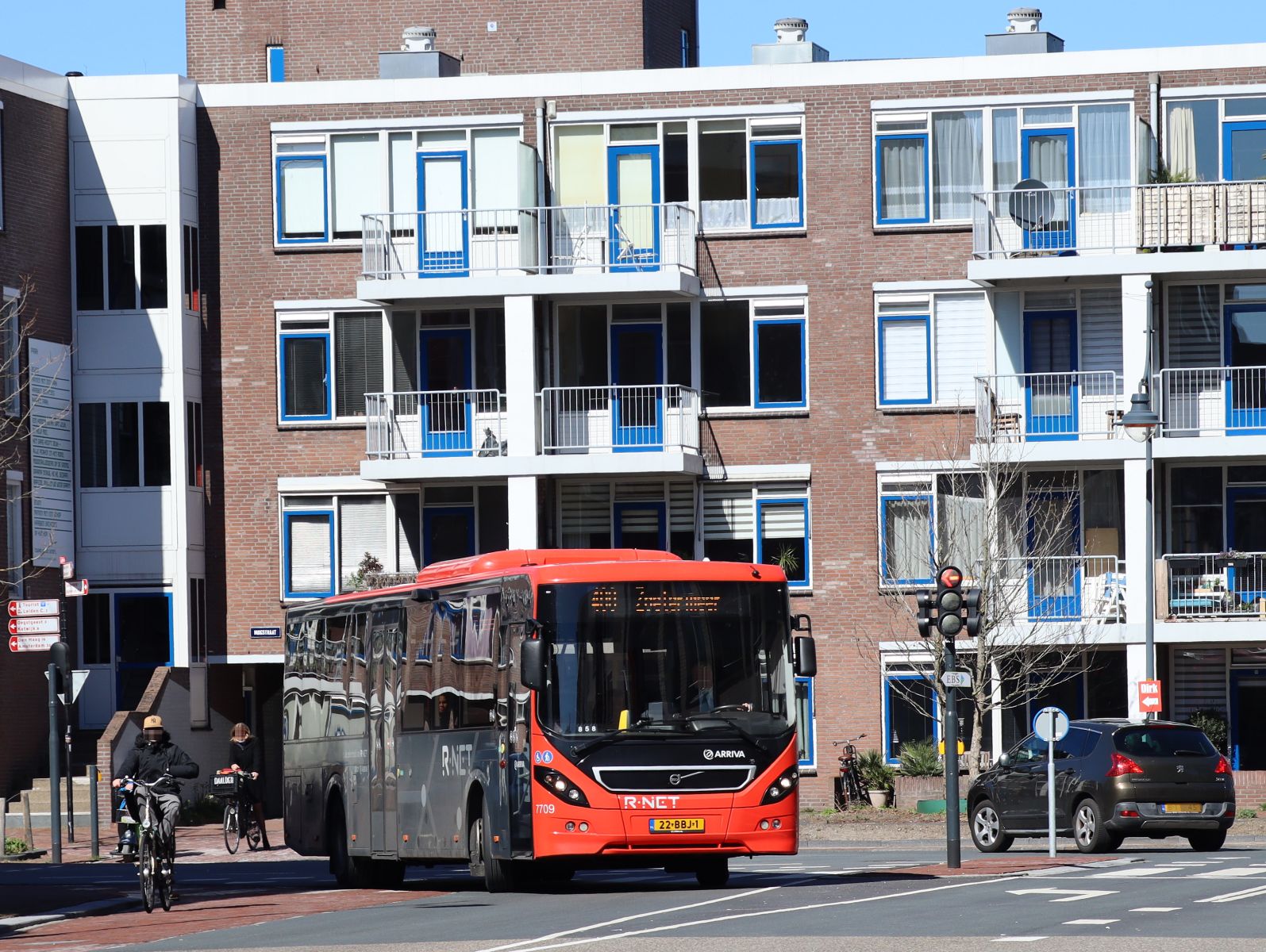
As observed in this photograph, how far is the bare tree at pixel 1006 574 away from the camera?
3881cm

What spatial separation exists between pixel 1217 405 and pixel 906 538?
19.3ft

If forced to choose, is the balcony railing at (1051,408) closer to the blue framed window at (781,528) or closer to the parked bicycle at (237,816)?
the blue framed window at (781,528)

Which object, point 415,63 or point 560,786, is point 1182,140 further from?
point 560,786

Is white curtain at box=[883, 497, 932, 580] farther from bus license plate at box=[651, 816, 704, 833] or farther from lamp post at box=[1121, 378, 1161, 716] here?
bus license plate at box=[651, 816, 704, 833]

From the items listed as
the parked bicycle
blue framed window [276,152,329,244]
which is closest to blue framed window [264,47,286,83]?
blue framed window [276,152,329,244]

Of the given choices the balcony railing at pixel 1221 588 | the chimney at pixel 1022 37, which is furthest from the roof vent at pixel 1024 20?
the balcony railing at pixel 1221 588

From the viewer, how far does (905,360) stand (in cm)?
4103

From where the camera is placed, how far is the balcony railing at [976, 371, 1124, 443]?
131ft

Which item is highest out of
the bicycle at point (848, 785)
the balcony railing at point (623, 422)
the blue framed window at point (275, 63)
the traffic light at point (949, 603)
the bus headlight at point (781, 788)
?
the blue framed window at point (275, 63)

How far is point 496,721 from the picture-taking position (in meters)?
21.6

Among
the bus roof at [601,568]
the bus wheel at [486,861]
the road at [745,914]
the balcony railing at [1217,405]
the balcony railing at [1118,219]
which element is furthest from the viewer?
the balcony railing at [1217,405]

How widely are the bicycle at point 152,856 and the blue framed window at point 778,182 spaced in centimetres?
2277

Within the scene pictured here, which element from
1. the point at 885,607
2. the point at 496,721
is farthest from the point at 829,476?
the point at 496,721

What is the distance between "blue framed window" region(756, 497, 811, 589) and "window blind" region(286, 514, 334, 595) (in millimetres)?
7901
